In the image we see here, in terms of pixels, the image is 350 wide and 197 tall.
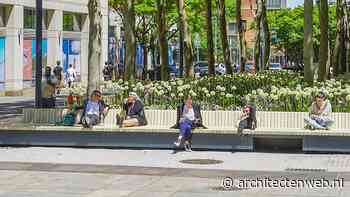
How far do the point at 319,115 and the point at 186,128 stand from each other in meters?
2.90

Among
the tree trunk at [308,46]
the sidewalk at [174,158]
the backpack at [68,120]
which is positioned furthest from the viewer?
the tree trunk at [308,46]

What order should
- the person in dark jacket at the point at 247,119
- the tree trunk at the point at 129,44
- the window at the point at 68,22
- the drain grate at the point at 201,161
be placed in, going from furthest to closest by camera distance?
1. the window at the point at 68,22
2. the tree trunk at the point at 129,44
3. the person in dark jacket at the point at 247,119
4. the drain grate at the point at 201,161

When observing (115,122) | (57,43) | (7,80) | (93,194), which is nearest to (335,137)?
(115,122)

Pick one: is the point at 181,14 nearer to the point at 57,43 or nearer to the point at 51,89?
the point at 51,89

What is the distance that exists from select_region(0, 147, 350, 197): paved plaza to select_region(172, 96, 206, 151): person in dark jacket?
388 mm

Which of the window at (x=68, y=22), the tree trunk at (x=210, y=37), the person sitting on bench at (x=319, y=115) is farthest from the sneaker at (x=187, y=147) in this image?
the window at (x=68, y=22)

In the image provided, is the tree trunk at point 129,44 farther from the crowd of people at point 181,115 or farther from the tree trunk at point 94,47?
the crowd of people at point 181,115

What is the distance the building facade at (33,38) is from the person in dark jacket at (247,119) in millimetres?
23741

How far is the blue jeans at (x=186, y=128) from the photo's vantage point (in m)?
16.8

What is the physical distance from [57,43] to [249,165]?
1275 inches

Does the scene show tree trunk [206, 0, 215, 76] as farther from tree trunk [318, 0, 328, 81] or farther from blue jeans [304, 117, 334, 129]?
blue jeans [304, 117, 334, 129]

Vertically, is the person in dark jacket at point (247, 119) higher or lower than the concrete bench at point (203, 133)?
higher

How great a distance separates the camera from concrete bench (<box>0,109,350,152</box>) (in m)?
16.6

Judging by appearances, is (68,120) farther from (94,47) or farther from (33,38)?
(33,38)
